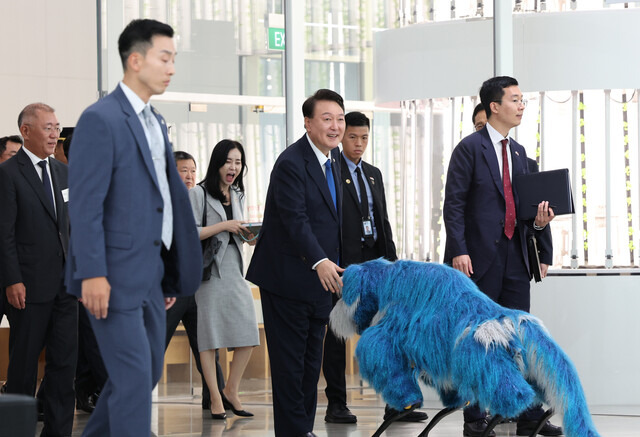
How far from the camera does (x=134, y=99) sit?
343 centimetres

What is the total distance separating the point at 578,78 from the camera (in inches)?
241

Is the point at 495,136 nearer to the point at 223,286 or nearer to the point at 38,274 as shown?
the point at 223,286

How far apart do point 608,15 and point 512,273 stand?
1.90m

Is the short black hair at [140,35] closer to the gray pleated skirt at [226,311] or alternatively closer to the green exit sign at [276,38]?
the gray pleated skirt at [226,311]

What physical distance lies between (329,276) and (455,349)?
2.25 feet

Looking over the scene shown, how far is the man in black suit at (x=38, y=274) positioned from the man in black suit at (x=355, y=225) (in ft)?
4.60

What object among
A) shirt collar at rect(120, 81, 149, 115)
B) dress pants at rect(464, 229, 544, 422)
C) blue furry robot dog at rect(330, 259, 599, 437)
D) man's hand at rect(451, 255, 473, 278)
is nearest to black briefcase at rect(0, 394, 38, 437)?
shirt collar at rect(120, 81, 149, 115)

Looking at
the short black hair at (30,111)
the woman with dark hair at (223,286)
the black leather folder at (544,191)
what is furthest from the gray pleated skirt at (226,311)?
the black leather folder at (544,191)

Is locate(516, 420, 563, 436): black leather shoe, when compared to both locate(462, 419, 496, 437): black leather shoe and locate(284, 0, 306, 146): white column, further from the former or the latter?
locate(284, 0, 306, 146): white column

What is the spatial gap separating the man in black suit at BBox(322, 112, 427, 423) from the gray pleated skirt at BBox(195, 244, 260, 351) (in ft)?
1.73

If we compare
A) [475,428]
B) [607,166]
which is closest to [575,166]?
[607,166]

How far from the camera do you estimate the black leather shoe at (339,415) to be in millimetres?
5691

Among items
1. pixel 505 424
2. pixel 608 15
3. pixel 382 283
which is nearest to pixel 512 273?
pixel 505 424

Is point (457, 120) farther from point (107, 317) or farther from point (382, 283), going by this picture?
point (107, 317)
